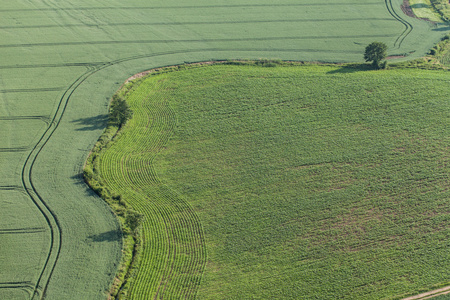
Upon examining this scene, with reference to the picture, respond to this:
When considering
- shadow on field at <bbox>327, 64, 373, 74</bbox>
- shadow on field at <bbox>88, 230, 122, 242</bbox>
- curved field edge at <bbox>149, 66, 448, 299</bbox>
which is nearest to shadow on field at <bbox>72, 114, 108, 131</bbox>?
curved field edge at <bbox>149, 66, 448, 299</bbox>

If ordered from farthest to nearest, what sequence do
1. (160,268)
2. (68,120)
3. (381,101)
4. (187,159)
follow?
(381,101) → (68,120) → (187,159) → (160,268)

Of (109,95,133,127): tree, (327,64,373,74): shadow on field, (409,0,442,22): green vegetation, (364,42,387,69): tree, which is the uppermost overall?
(409,0,442,22): green vegetation

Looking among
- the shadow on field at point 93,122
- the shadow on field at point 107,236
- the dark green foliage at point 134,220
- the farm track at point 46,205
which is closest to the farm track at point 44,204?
the farm track at point 46,205

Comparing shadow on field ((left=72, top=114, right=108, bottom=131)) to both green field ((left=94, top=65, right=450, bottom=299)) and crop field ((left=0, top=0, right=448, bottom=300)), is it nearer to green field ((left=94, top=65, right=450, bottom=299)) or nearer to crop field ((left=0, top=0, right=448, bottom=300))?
crop field ((left=0, top=0, right=448, bottom=300))

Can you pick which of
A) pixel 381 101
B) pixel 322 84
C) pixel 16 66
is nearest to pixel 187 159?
pixel 322 84

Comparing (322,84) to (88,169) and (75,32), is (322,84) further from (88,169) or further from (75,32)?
(75,32)

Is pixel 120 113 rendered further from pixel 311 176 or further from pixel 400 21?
pixel 400 21
